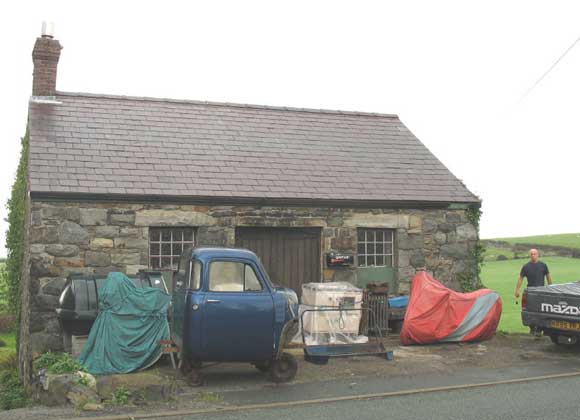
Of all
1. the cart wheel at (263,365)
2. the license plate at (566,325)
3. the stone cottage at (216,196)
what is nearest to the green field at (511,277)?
the stone cottage at (216,196)

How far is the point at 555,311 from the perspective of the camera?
39.1ft

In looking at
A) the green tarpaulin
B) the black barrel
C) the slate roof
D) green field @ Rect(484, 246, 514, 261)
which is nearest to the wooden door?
the slate roof

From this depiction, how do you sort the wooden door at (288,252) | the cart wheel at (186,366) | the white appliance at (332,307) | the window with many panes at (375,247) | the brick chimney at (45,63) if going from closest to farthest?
the cart wheel at (186,366), the white appliance at (332,307), the wooden door at (288,252), the window with many panes at (375,247), the brick chimney at (45,63)

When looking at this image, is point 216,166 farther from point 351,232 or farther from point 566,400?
point 566,400

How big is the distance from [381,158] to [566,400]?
8.96m

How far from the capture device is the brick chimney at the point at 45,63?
15617 mm

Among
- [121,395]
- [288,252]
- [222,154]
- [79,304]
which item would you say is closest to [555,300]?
[288,252]

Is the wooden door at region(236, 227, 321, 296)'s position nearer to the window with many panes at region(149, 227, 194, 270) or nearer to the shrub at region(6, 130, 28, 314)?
the window with many panes at region(149, 227, 194, 270)

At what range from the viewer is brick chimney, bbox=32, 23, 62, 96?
1562 centimetres

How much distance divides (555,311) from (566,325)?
0.31 meters

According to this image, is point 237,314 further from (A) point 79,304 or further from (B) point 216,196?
(B) point 216,196

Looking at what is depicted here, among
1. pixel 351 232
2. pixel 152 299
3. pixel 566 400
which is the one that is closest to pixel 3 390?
pixel 152 299

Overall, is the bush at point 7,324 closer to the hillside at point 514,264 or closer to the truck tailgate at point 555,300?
the hillside at point 514,264

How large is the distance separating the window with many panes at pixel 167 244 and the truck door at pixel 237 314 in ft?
13.0
